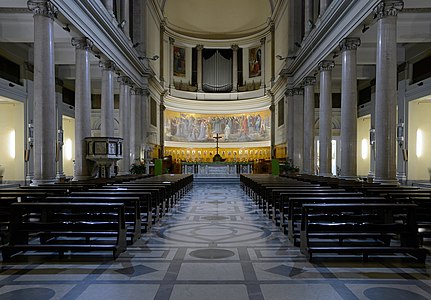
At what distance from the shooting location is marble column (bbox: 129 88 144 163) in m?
23.6

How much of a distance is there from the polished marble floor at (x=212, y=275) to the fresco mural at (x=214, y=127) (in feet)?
92.8

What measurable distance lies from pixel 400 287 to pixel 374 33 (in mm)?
13829

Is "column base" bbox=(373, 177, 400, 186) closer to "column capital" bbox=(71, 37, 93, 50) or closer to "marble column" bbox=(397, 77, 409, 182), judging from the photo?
"marble column" bbox=(397, 77, 409, 182)

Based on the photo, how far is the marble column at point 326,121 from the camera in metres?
17.2

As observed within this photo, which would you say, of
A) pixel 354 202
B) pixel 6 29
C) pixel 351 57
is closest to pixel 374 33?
pixel 351 57

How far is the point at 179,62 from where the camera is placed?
35.9 meters

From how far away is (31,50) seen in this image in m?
19.1

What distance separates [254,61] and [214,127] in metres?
7.52

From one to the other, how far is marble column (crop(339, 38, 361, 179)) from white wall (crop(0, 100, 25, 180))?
15.6 m

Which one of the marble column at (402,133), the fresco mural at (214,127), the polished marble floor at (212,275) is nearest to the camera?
the polished marble floor at (212,275)

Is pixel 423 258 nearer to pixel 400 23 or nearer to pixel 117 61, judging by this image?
pixel 400 23

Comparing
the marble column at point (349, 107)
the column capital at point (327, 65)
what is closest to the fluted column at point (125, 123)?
the column capital at point (327, 65)

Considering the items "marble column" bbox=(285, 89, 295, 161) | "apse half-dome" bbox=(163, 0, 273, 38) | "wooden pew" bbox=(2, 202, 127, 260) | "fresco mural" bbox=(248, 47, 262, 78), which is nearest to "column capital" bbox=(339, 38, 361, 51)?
"marble column" bbox=(285, 89, 295, 161)

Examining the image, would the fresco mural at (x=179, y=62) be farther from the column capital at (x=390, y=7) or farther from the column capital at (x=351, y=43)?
the column capital at (x=390, y=7)
